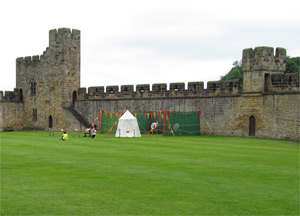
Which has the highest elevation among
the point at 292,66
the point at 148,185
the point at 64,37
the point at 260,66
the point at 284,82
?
the point at 64,37

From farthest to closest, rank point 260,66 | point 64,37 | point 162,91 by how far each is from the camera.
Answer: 1. point 64,37
2. point 162,91
3. point 260,66

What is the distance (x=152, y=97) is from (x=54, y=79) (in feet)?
32.9

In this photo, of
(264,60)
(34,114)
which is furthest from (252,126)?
(34,114)

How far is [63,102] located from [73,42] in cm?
542

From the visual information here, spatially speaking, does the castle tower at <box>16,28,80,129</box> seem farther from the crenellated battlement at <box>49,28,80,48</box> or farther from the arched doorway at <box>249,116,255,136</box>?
the arched doorway at <box>249,116,255,136</box>

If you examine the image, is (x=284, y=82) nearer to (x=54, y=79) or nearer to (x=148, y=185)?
(x=148, y=185)

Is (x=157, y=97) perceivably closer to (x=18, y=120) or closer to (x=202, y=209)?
(x=18, y=120)

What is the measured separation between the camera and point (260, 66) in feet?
94.7

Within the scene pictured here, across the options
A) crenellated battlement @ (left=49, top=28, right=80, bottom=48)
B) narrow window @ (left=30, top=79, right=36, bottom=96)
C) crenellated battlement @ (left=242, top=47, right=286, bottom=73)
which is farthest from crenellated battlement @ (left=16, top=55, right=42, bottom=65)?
crenellated battlement @ (left=242, top=47, right=286, bottom=73)

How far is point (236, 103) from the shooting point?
30.8m

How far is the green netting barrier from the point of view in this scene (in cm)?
3234

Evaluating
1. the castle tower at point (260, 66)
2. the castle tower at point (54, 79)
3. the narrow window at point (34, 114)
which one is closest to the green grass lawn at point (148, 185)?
the castle tower at point (260, 66)

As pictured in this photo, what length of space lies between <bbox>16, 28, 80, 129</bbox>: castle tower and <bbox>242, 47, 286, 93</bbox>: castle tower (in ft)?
54.9

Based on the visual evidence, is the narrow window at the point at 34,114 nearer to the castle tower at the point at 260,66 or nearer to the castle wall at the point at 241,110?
the castle wall at the point at 241,110
